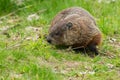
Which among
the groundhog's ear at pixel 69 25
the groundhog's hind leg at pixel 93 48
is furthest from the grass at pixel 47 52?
the groundhog's ear at pixel 69 25

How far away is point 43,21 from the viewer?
308 inches

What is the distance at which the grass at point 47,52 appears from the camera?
5160 millimetres

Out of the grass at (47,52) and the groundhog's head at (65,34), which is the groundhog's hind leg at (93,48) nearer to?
the grass at (47,52)

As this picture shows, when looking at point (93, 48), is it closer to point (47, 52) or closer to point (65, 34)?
point (65, 34)

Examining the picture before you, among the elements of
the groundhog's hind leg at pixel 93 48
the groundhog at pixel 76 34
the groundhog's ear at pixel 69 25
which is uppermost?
the groundhog's ear at pixel 69 25

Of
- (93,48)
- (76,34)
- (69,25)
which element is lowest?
(93,48)

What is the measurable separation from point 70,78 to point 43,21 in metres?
2.71

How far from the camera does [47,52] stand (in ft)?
19.9

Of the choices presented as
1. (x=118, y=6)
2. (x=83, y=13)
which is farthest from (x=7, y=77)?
(x=118, y=6)

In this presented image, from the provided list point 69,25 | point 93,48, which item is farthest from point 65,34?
point 93,48

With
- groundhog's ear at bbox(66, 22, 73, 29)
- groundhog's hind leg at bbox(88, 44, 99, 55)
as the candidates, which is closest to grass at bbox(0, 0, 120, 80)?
groundhog's hind leg at bbox(88, 44, 99, 55)

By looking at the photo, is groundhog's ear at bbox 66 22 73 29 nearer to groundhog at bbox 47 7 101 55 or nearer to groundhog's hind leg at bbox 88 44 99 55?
groundhog at bbox 47 7 101 55

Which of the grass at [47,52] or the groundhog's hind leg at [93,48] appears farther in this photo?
the groundhog's hind leg at [93,48]

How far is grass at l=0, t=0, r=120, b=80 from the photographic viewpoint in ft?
16.9
